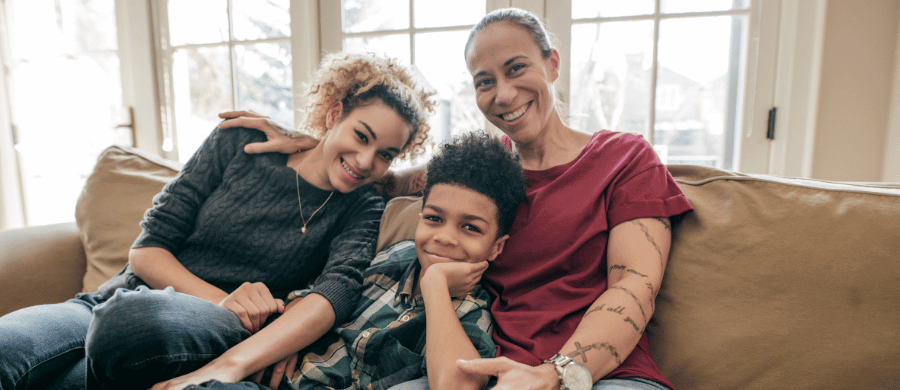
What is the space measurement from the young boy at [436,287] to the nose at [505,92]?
0.10 metres

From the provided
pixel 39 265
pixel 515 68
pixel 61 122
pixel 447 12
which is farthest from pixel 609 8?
pixel 61 122

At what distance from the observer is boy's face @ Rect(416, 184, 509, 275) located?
36.5 inches

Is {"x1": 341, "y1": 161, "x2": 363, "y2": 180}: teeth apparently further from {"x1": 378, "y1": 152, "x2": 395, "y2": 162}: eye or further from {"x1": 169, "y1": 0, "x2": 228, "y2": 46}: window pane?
{"x1": 169, "y1": 0, "x2": 228, "y2": 46}: window pane

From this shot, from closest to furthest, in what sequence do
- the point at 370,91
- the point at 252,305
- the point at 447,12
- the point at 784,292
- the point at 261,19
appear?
the point at 784,292 < the point at 252,305 < the point at 370,91 < the point at 447,12 < the point at 261,19

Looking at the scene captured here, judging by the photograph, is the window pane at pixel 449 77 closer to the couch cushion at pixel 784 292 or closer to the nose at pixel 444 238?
the nose at pixel 444 238

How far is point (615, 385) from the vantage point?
2.43 ft

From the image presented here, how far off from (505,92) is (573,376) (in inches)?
Result: 23.9

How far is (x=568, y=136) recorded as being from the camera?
1.07 metres

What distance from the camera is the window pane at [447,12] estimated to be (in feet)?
5.83

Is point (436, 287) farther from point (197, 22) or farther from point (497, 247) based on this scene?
point (197, 22)

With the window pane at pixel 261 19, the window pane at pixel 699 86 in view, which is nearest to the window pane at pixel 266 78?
the window pane at pixel 261 19

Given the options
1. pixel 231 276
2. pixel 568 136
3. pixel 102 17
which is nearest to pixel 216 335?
pixel 231 276

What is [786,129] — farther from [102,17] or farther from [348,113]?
[102,17]

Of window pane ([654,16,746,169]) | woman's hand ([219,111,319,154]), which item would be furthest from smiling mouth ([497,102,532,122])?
window pane ([654,16,746,169])
